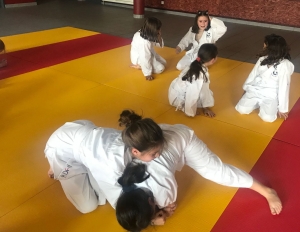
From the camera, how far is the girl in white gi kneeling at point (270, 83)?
3.42m

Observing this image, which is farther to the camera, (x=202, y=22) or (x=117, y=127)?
(x=202, y=22)

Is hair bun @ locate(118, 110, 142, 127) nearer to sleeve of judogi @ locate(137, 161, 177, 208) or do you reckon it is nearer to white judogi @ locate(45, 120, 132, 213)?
white judogi @ locate(45, 120, 132, 213)

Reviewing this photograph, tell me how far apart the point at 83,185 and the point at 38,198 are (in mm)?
452

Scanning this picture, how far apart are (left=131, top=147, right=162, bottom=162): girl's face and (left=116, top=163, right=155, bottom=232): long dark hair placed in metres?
0.14

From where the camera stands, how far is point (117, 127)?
3.40m

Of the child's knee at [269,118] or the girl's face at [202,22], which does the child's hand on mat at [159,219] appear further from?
the girl's face at [202,22]

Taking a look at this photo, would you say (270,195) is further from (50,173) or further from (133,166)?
(50,173)

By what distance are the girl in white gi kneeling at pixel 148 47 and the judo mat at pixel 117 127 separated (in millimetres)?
174

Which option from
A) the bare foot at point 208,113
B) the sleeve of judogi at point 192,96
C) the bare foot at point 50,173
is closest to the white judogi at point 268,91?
the bare foot at point 208,113

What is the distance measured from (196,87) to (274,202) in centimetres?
162

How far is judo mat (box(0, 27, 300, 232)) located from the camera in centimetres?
232

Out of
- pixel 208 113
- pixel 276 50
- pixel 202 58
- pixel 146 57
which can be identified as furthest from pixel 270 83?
pixel 146 57

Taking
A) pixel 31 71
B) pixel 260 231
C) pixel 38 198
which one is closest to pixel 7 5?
pixel 31 71

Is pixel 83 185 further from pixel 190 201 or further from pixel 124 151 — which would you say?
pixel 190 201
